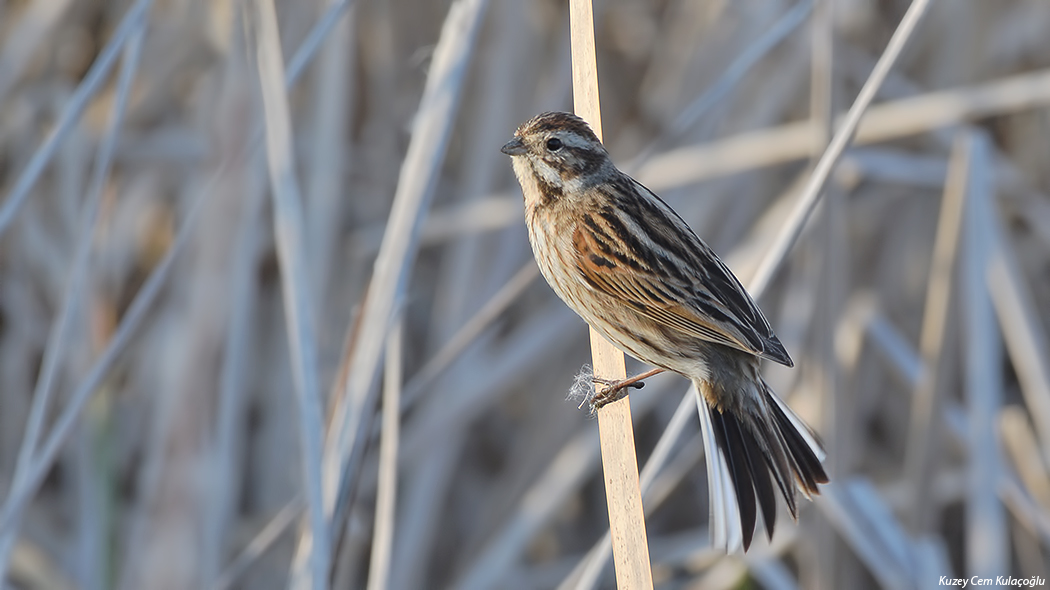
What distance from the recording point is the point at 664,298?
230 centimetres

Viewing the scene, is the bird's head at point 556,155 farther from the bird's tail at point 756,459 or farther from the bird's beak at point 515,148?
the bird's tail at point 756,459

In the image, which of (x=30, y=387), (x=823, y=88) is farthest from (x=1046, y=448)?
(x=30, y=387)

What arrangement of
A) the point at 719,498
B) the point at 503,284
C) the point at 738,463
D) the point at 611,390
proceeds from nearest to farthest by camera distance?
1. the point at 611,390
2. the point at 719,498
3. the point at 738,463
4. the point at 503,284

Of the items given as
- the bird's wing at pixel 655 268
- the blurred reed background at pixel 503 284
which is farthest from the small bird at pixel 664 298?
the blurred reed background at pixel 503 284

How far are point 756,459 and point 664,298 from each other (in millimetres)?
391

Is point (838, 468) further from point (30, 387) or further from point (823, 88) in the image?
point (30, 387)

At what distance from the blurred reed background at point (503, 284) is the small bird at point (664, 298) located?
0.56 metres

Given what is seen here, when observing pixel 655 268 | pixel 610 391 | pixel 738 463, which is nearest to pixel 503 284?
pixel 655 268

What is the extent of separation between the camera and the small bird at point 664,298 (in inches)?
89.1

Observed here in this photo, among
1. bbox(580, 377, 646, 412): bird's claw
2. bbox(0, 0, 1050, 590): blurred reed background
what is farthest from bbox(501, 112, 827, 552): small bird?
bbox(0, 0, 1050, 590): blurred reed background

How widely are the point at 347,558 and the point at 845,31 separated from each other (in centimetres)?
261

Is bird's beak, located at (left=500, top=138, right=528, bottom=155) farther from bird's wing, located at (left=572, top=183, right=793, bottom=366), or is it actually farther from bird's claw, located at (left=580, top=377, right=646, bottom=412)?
bird's claw, located at (left=580, top=377, right=646, bottom=412)

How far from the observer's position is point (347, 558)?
3418 mm

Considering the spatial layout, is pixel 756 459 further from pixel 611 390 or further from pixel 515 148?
pixel 515 148
